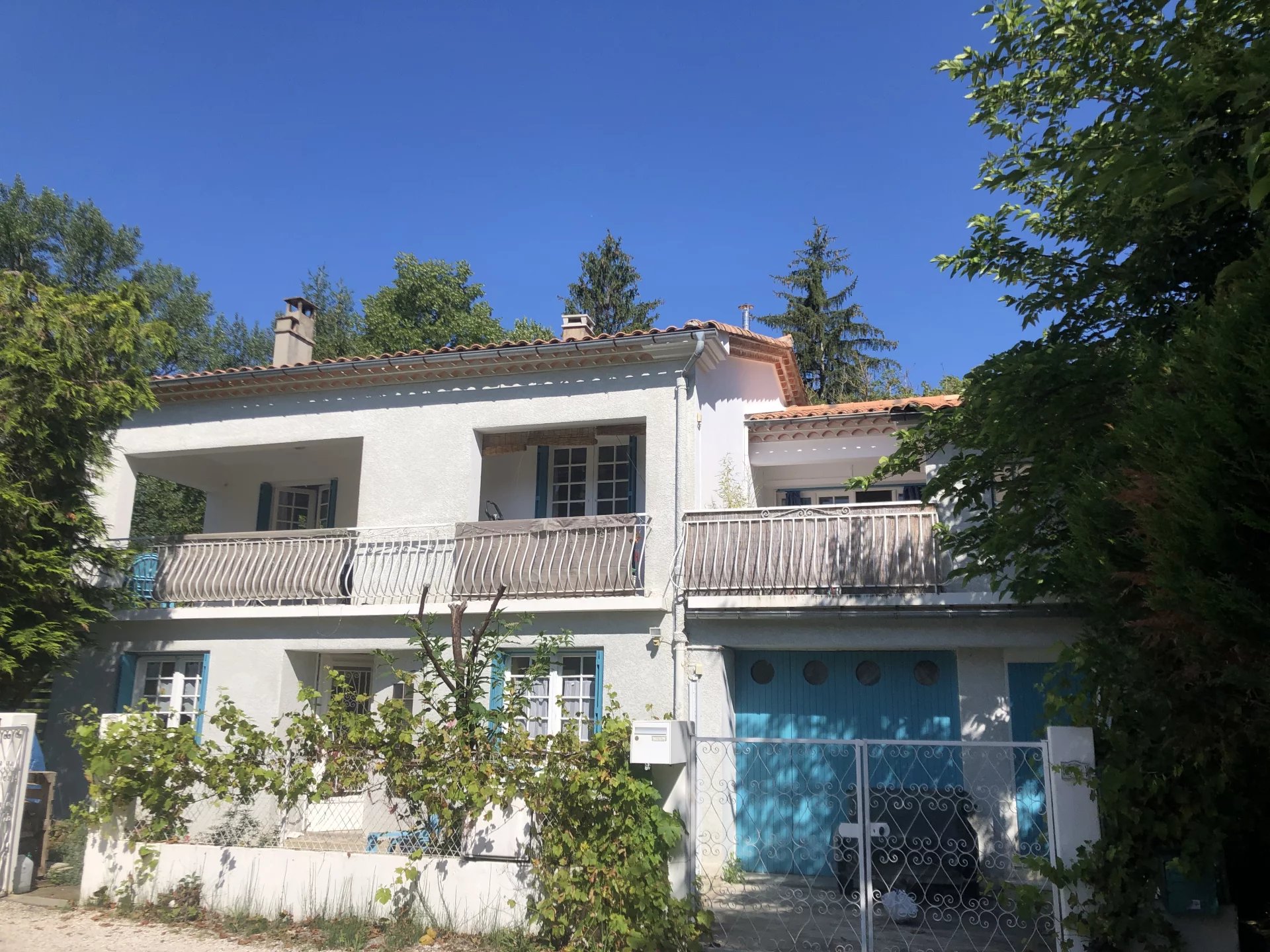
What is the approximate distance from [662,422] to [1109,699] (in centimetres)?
667

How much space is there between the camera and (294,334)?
15.2 m

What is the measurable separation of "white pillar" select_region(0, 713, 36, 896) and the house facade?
5.89 ft

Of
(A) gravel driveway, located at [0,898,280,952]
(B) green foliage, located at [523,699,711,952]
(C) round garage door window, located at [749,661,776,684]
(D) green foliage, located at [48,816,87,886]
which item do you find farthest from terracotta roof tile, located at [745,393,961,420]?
(D) green foliage, located at [48,816,87,886]

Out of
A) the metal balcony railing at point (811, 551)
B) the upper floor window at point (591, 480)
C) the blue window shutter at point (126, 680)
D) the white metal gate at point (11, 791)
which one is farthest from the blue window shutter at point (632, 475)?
the white metal gate at point (11, 791)

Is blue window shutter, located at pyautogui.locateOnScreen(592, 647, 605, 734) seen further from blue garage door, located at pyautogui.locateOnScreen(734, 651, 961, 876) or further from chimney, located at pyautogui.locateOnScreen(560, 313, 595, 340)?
chimney, located at pyautogui.locateOnScreen(560, 313, 595, 340)

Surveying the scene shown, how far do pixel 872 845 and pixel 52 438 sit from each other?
10465mm

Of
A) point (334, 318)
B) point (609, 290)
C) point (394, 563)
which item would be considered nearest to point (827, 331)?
point (609, 290)

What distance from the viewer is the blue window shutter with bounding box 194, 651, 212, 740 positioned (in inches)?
491

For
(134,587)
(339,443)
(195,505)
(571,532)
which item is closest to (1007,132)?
(571,532)

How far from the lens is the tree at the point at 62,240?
2680cm

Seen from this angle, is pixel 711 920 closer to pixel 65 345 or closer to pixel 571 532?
pixel 571 532

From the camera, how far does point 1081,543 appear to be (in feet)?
19.3

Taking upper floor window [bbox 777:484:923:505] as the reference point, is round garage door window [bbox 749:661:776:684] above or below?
below

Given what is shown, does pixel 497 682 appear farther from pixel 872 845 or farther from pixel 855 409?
pixel 855 409
